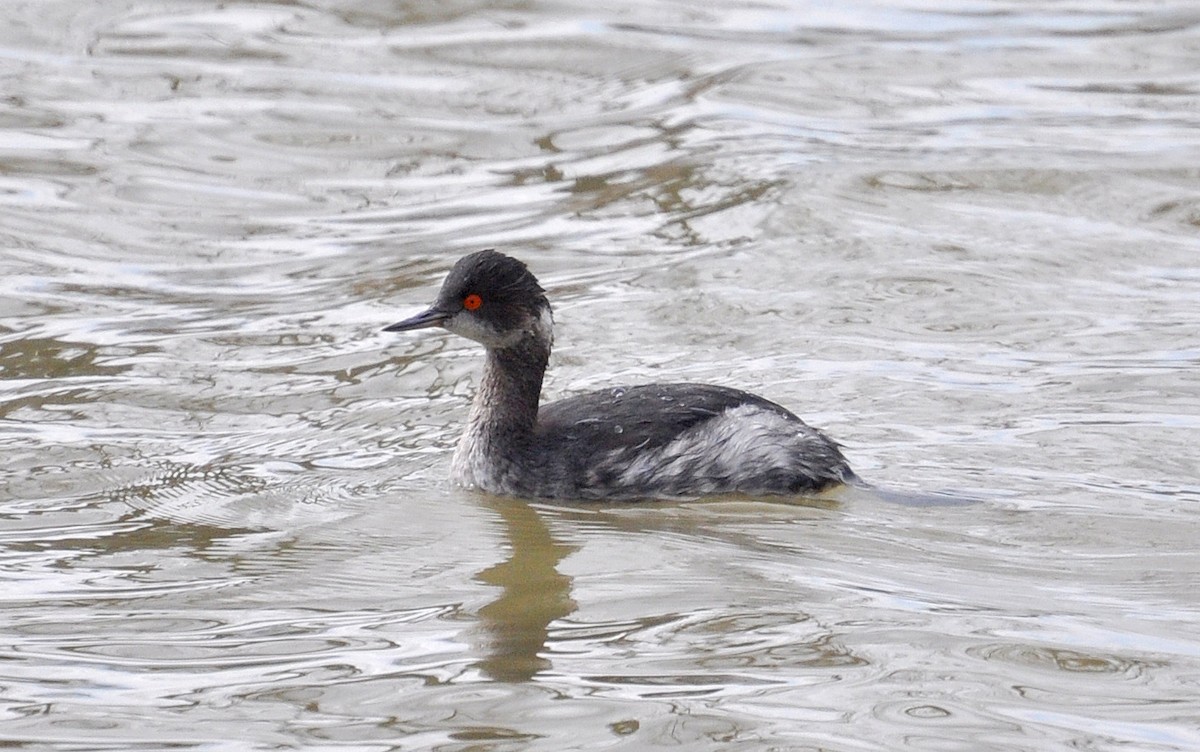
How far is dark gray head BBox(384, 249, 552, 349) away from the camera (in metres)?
7.63

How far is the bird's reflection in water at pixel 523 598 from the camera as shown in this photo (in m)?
5.46

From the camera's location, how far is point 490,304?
768 cm

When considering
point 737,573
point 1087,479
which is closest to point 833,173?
point 1087,479

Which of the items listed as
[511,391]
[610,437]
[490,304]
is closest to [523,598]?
[610,437]

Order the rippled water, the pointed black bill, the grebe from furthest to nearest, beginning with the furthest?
1. the pointed black bill
2. the grebe
3. the rippled water

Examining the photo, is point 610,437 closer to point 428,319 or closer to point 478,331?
point 478,331

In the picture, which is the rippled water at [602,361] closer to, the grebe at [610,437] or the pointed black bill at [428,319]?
the grebe at [610,437]

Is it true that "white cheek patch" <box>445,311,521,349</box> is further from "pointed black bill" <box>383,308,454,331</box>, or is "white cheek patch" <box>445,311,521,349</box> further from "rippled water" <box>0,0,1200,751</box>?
"rippled water" <box>0,0,1200,751</box>

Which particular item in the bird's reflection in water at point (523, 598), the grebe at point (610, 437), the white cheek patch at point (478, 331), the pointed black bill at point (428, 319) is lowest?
the bird's reflection in water at point (523, 598)

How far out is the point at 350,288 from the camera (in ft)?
33.8

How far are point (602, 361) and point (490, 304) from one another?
146 centimetres

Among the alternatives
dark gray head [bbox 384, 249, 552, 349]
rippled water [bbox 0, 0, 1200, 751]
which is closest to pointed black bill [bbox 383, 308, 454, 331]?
dark gray head [bbox 384, 249, 552, 349]

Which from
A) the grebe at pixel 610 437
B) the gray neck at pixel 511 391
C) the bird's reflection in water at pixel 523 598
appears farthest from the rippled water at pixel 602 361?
the gray neck at pixel 511 391

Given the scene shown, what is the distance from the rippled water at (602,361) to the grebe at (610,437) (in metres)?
0.16
